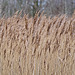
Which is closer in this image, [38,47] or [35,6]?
[38,47]

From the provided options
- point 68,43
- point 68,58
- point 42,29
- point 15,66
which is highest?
point 42,29

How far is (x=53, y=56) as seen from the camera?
3.03m

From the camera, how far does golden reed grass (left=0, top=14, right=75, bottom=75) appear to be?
299cm

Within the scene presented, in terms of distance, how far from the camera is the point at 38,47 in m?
3.17

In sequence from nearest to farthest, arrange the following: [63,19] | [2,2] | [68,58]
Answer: [68,58], [63,19], [2,2]

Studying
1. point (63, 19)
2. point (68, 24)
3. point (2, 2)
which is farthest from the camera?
point (2, 2)

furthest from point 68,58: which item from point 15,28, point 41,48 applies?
point 15,28

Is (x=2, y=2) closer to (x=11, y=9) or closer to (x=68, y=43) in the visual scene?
(x=11, y=9)

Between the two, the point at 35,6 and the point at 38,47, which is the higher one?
the point at 35,6

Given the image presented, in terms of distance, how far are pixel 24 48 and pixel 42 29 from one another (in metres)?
0.52

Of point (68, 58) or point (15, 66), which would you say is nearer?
point (68, 58)

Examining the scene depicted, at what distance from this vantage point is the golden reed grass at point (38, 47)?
2990mm

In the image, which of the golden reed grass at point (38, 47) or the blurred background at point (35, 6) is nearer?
the golden reed grass at point (38, 47)

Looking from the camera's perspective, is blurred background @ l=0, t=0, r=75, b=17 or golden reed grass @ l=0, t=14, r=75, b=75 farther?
blurred background @ l=0, t=0, r=75, b=17
